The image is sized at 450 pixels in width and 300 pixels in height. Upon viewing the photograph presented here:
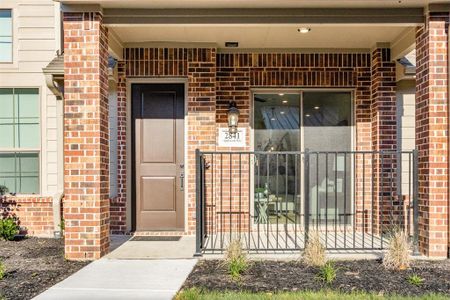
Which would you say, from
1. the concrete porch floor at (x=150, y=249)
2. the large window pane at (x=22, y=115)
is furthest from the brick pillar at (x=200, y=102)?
the large window pane at (x=22, y=115)

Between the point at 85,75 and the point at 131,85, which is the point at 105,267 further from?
the point at 131,85

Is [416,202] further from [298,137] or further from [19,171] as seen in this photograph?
[19,171]

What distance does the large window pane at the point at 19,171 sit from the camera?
6.80m

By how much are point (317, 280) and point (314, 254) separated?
1.65ft

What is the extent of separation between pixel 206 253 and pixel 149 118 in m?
2.49

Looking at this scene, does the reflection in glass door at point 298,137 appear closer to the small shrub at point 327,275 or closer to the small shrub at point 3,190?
the small shrub at point 327,275

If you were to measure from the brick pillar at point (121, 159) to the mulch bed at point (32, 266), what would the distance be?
0.89 meters

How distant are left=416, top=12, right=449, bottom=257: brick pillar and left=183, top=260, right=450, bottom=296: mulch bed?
1.19 feet

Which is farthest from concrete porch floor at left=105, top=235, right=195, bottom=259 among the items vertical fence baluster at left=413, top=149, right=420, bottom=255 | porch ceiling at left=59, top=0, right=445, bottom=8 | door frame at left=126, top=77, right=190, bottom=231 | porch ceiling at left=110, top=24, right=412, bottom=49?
porch ceiling at left=59, top=0, right=445, bottom=8

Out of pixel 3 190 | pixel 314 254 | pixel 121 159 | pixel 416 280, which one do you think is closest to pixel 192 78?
pixel 121 159

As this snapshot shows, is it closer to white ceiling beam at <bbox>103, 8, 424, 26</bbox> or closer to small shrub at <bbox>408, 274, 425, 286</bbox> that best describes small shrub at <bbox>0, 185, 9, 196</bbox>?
white ceiling beam at <bbox>103, 8, 424, 26</bbox>

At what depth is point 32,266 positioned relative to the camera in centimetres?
489

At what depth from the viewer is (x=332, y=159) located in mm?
7105

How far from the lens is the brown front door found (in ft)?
22.3
